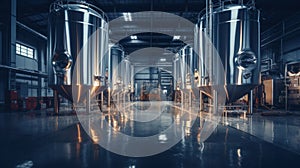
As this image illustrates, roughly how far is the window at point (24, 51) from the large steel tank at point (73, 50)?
836 cm

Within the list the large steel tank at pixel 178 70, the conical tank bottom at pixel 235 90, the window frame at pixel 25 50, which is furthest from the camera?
the large steel tank at pixel 178 70

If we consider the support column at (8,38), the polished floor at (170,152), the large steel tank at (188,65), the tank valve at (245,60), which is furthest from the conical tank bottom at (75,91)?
the large steel tank at (188,65)

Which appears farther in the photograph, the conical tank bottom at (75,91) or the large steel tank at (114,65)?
the large steel tank at (114,65)

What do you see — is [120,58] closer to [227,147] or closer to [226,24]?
[226,24]

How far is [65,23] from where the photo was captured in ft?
27.1

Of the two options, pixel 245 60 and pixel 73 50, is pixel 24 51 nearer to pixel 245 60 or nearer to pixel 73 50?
pixel 73 50

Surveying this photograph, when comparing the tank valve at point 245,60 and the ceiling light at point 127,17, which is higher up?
the ceiling light at point 127,17

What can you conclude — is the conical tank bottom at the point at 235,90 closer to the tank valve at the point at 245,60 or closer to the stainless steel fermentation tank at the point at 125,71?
the tank valve at the point at 245,60

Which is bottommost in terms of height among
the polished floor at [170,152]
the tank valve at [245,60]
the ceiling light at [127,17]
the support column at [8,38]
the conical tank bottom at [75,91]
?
the polished floor at [170,152]

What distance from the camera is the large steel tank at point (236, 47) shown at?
7.51 meters

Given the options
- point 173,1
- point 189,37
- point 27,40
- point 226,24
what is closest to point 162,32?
point 189,37

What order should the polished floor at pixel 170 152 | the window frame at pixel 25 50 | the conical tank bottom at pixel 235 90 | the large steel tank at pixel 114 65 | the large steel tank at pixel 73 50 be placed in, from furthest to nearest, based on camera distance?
the window frame at pixel 25 50, the large steel tank at pixel 114 65, the large steel tank at pixel 73 50, the conical tank bottom at pixel 235 90, the polished floor at pixel 170 152

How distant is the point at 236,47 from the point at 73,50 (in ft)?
19.4

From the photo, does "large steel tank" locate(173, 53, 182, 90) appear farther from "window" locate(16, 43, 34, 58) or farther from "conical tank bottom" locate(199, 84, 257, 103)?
"window" locate(16, 43, 34, 58)
